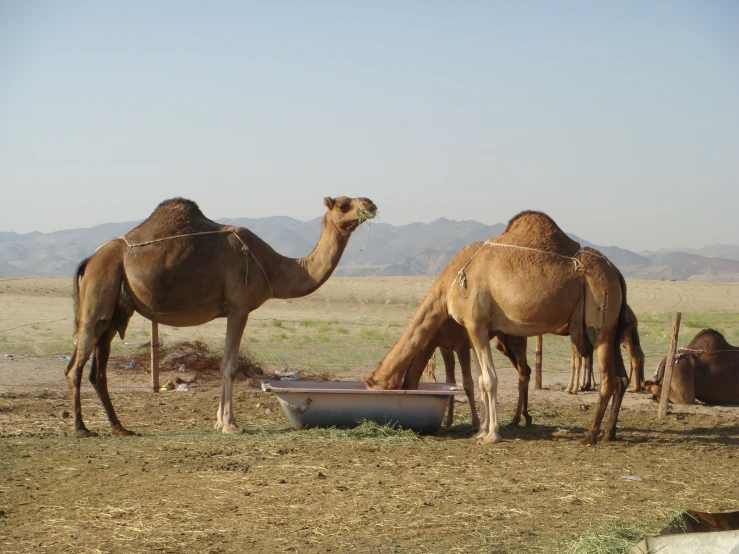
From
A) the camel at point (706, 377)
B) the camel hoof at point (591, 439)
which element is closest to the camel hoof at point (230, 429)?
the camel hoof at point (591, 439)

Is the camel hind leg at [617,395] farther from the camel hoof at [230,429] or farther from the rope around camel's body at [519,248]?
the camel hoof at [230,429]

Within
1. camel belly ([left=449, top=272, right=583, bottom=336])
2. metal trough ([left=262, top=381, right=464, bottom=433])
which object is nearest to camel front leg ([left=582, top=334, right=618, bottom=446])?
camel belly ([left=449, top=272, right=583, bottom=336])

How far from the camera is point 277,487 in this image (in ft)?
25.9

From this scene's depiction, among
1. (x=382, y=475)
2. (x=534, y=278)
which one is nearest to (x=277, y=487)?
(x=382, y=475)

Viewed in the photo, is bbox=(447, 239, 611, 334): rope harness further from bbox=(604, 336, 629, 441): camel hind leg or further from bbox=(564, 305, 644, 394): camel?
bbox=(564, 305, 644, 394): camel

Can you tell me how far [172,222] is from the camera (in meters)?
11.1

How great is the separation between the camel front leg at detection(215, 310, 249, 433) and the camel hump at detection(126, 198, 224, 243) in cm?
125

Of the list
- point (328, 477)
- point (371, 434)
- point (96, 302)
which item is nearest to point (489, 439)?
point (371, 434)

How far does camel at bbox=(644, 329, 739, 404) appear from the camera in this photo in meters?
13.6

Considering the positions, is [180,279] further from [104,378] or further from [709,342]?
[709,342]

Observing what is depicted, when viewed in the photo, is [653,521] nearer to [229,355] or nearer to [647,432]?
[647,432]

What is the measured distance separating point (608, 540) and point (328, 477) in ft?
10.0

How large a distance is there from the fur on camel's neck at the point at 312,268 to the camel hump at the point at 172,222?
3.41 feet

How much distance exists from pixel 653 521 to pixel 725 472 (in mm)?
2441
